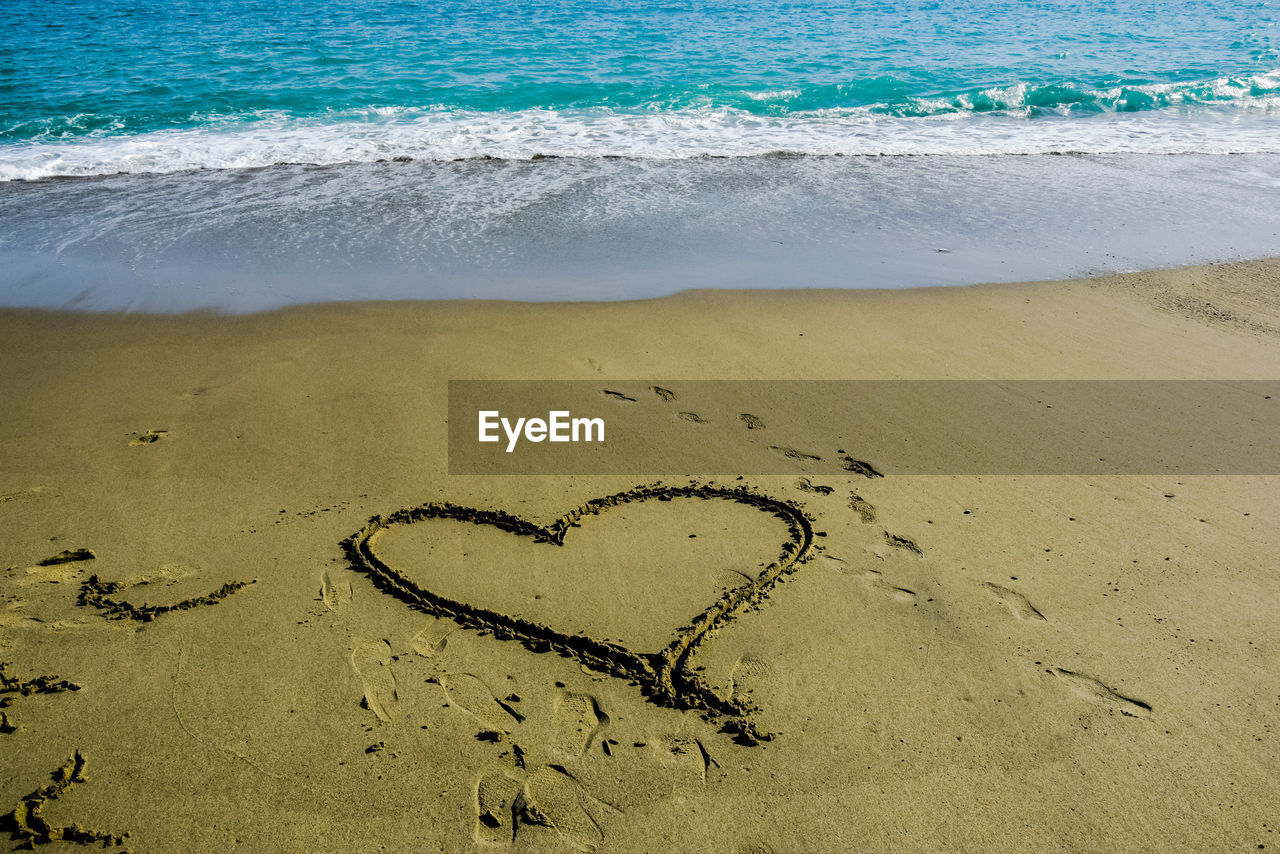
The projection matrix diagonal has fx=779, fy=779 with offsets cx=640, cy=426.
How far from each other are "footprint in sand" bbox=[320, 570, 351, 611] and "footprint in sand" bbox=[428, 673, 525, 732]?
58cm

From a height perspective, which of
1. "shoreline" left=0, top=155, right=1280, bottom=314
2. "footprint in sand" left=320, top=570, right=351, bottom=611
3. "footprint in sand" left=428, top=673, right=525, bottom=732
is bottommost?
"footprint in sand" left=428, top=673, right=525, bottom=732

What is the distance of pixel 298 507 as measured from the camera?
3.41 m

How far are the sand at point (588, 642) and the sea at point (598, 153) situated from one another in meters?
2.06

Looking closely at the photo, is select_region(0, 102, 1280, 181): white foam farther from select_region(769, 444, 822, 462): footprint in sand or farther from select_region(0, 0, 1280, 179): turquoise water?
select_region(769, 444, 822, 462): footprint in sand

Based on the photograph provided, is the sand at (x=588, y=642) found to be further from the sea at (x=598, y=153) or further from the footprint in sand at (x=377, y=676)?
the sea at (x=598, y=153)

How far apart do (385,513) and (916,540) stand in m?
2.25

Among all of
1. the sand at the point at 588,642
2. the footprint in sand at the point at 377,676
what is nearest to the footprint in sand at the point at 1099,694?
the sand at the point at 588,642

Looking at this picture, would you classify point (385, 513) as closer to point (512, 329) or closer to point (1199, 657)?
point (512, 329)

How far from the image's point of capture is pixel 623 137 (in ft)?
35.1

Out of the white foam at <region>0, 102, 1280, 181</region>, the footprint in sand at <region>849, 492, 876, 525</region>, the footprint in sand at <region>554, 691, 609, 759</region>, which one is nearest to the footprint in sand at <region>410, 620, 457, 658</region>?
the footprint in sand at <region>554, 691, 609, 759</region>

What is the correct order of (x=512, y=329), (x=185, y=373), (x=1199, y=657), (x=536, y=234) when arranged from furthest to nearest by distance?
(x=536, y=234)
(x=512, y=329)
(x=185, y=373)
(x=1199, y=657)

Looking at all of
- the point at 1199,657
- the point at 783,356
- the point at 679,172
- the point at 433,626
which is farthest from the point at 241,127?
the point at 1199,657

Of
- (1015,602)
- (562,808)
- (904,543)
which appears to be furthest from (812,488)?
(562,808)

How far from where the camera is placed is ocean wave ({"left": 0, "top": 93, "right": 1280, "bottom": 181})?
974cm
